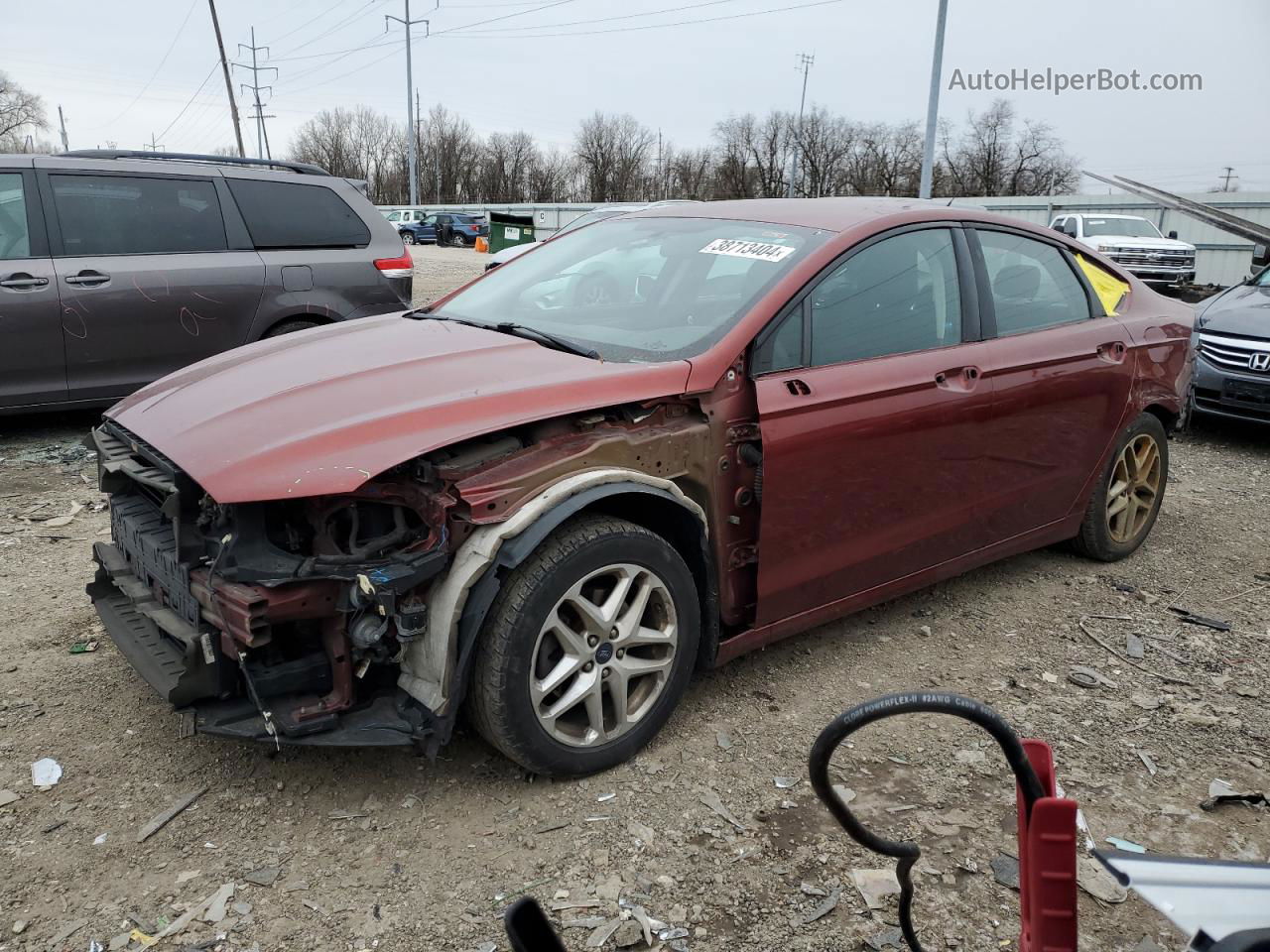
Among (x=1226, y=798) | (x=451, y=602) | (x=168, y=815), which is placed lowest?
(x=1226, y=798)

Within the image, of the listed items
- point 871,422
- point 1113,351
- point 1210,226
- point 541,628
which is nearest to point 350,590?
point 541,628

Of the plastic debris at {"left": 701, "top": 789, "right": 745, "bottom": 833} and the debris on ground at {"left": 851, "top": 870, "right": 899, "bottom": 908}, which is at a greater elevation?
the plastic debris at {"left": 701, "top": 789, "right": 745, "bottom": 833}

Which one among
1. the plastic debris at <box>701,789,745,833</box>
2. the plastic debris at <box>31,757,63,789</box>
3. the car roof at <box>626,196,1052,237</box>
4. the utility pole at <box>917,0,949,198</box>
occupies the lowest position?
the plastic debris at <box>701,789,745,833</box>

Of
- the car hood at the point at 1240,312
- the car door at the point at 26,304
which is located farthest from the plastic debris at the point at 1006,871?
the car hood at the point at 1240,312

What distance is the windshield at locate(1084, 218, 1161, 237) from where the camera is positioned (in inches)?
830

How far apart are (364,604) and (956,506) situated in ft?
7.76

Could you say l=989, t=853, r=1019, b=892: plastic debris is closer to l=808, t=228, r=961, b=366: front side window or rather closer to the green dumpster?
l=808, t=228, r=961, b=366: front side window

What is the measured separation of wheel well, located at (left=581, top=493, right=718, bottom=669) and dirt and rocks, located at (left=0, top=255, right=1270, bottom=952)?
40cm

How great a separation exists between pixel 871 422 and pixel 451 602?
5.35 ft

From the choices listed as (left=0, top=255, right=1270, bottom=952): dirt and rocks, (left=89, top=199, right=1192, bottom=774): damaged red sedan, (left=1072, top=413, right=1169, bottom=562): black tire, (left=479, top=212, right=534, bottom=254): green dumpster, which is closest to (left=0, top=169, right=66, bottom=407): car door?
(left=0, top=255, right=1270, bottom=952): dirt and rocks

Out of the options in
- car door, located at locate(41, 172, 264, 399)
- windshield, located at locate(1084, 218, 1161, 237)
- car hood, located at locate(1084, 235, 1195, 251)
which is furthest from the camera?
windshield, located at locate(1084, 218, 1161, 237)

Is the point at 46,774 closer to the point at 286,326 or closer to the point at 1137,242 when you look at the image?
the point at 286,326

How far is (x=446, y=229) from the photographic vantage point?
42906 mm

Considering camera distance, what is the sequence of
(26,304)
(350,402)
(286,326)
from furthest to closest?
(286,326) → (26,304) → (350,402)
